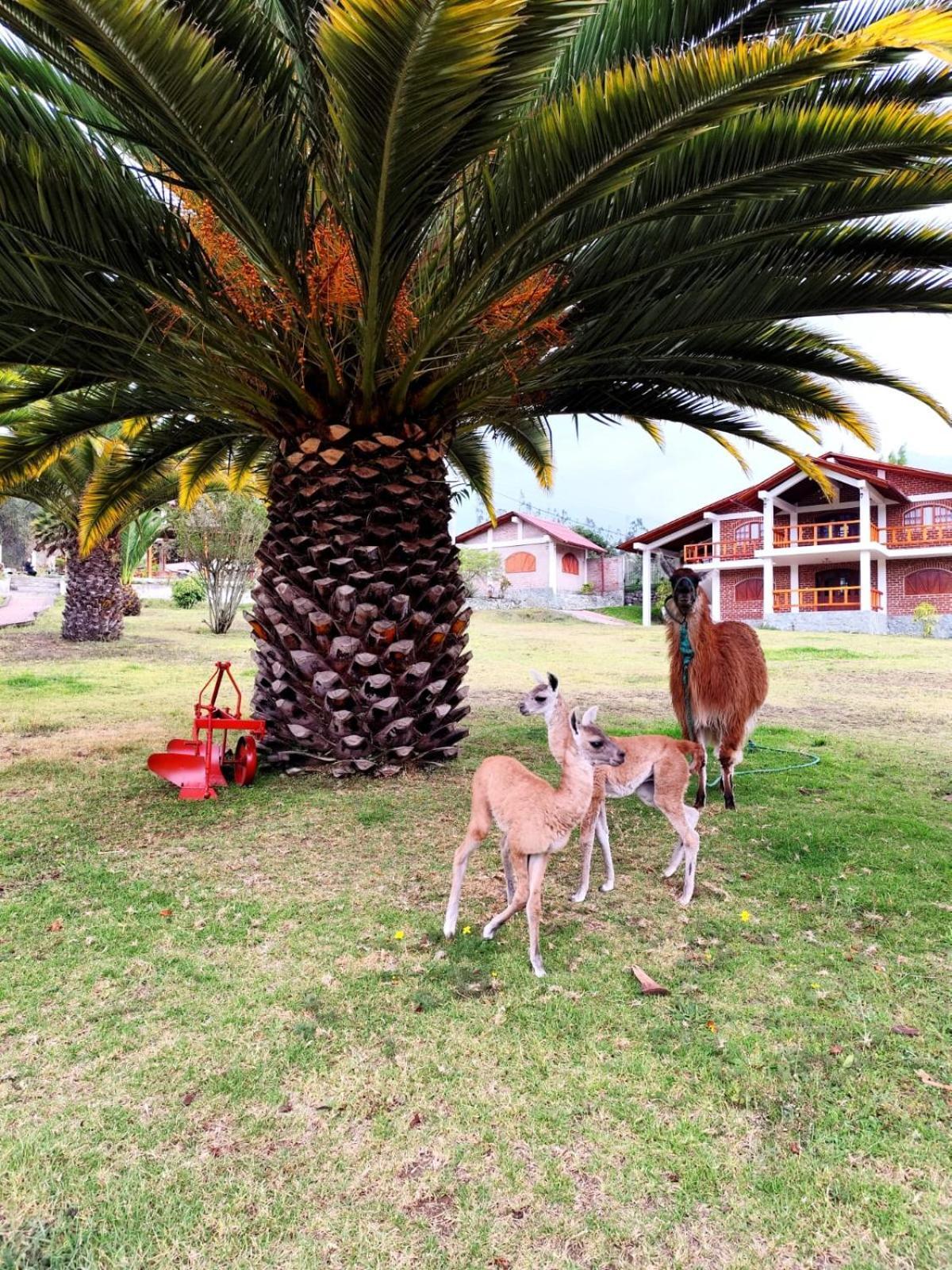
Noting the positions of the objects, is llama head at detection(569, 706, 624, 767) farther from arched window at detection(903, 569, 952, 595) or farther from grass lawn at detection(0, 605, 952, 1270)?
arched window at detection(903, 569, 952, 595)

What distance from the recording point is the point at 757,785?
526 centimetres

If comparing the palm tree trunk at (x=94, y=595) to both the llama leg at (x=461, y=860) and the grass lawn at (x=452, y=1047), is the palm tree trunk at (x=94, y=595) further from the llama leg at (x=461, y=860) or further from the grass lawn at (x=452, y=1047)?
the llama leg at (x=461, y=860)

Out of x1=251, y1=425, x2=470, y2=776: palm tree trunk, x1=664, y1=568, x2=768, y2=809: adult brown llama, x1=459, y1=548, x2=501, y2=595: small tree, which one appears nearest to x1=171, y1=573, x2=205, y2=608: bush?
x1=459, y1=548, x2=501, y2=595: small tree

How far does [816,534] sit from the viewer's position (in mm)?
23953

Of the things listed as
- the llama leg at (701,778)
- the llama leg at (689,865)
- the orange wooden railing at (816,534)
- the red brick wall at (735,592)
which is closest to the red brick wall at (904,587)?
the orange wooden railing at (816,534)

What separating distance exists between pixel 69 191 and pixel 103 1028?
3637 mm

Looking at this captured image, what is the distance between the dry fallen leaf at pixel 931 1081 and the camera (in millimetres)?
2025

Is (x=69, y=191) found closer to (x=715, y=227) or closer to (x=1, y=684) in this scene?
(x=715, y=227)

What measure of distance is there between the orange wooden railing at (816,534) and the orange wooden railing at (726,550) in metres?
1.01

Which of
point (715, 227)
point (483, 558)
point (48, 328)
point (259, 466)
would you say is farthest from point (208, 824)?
point (483, 558)

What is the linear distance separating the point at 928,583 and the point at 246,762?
2599 cm

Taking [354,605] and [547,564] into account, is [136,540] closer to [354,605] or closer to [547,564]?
[354,605]

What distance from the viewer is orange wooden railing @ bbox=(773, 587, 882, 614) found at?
24.5m

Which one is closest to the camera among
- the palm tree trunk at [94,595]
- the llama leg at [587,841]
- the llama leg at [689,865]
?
the llama leg at [587,841]
